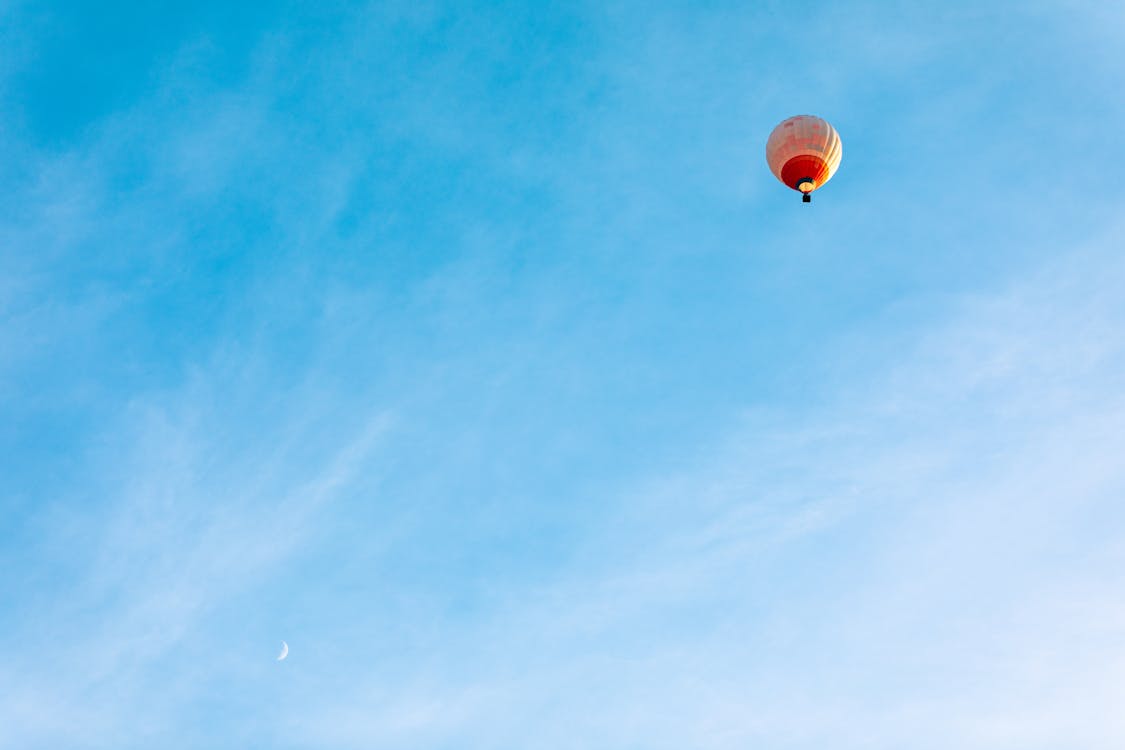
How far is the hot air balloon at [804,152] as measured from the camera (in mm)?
49156

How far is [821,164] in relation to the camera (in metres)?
49.5

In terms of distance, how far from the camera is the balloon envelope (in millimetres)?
49125

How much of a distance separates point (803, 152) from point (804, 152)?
4 centimetres

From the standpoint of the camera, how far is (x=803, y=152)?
49.1 m

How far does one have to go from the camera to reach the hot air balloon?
161 feet

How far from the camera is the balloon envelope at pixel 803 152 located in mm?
49125

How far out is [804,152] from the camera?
49.1 m
